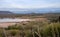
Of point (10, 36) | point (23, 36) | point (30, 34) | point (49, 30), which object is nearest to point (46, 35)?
point (49, 30)

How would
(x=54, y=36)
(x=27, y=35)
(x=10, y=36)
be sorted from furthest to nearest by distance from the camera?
(x=10, y=36) → (x=27, y=35) → (x=54, y=36)

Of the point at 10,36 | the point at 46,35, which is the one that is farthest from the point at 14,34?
the point at 46,35

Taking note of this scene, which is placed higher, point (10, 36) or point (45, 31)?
point (45, 31)

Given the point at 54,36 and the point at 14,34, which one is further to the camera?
the point at 14,34

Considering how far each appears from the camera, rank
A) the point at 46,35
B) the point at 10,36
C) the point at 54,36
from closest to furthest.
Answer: the point at 54,36, the point at 46,35, the point at 10,36

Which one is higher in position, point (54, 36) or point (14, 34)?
point (54, 36)

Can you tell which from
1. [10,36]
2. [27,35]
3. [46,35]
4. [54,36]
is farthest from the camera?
[10,36]

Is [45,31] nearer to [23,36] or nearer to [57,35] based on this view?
[57,35]

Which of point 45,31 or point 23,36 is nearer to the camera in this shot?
point 45,31

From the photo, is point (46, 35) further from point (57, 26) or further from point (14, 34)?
point (14, 34)
